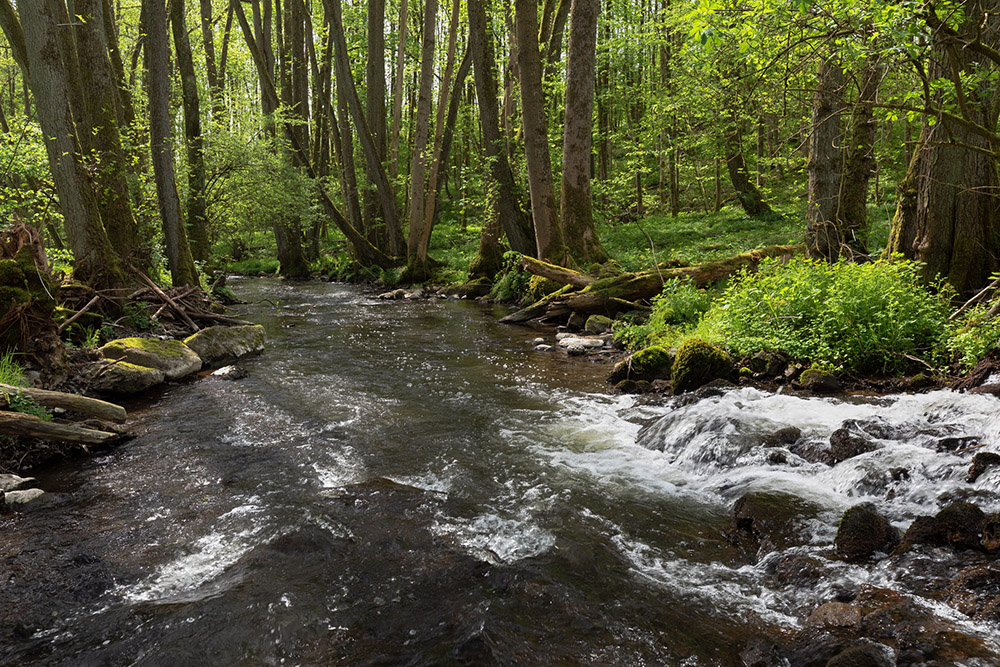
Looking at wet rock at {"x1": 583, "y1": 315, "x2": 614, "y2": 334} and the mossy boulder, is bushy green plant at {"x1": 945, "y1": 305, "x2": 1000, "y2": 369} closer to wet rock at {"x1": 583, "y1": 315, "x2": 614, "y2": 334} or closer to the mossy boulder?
the mossy boulder

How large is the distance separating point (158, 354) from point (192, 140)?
10893mm

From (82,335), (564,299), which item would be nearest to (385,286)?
(564,299)

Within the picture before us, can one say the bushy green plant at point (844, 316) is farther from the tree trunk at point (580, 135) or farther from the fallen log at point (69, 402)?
the fallen log at point (69, 402)

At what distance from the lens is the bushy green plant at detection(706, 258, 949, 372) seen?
22.4ft

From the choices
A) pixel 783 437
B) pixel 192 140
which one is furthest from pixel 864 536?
pixel 192 140

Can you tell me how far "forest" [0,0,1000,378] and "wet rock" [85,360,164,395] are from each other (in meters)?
2.01

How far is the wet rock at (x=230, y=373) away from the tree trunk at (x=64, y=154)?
2657 mm

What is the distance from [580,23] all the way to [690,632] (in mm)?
12512

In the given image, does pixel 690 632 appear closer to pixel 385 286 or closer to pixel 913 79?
pixel 913 79

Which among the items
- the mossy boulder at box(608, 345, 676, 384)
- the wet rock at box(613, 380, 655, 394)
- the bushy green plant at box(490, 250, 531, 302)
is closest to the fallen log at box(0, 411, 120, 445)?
the wet rock at box(613, 380, 655, 394)

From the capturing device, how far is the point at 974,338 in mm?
6082

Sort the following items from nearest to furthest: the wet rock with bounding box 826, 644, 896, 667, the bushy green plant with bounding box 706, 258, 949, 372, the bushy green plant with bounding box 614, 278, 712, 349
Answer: the wet rock with bounding box 826, 644, 896, 667 → the bushy green plant with bounding box 706, 258, 949, 372 → the bushy green plant with bounding box 614, 278, 712, 349

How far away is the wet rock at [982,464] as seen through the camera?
424 cm

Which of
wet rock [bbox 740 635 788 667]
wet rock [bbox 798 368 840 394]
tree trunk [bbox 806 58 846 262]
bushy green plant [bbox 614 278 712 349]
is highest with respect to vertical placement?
tree trunk [bbox 806 58 846 262]
